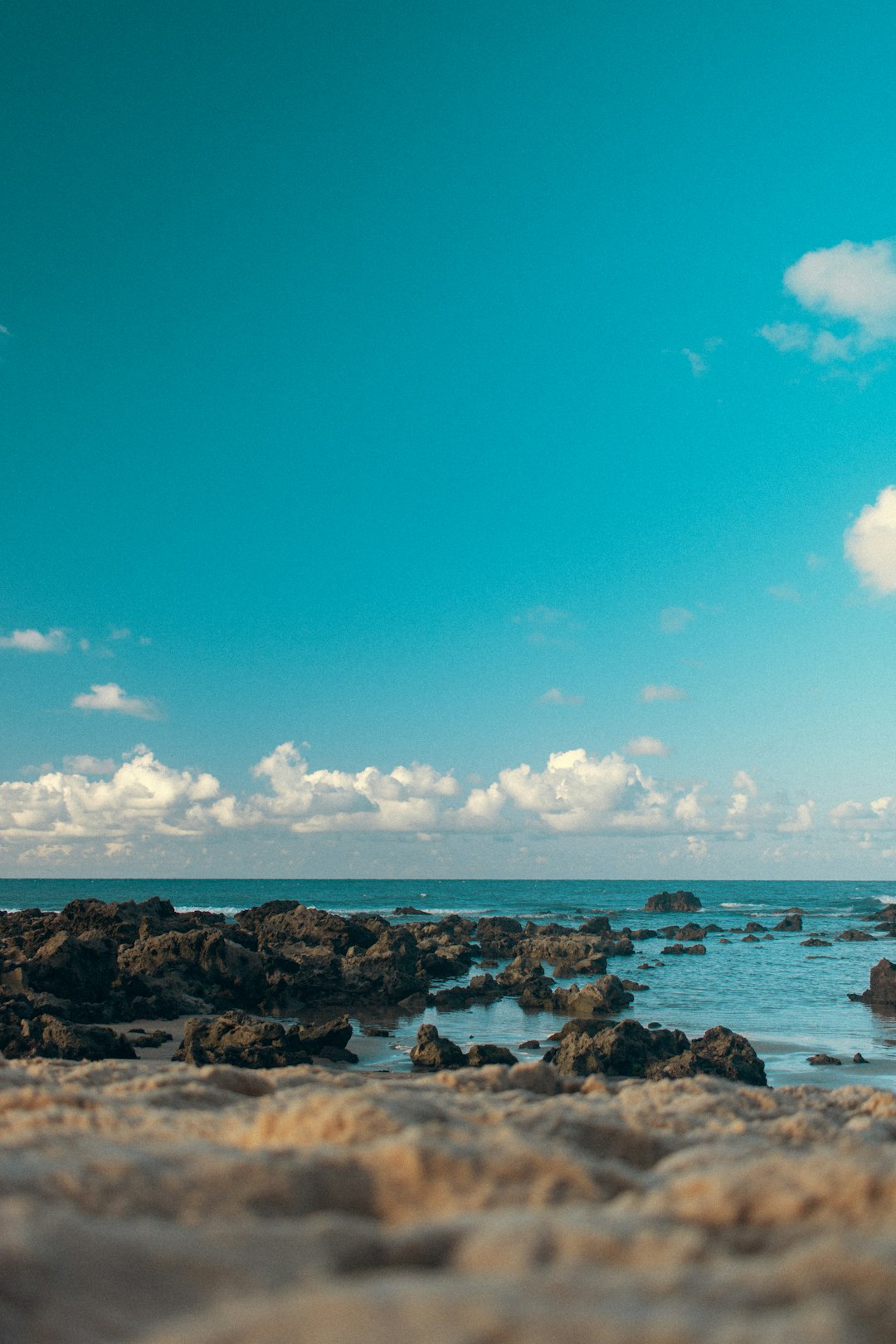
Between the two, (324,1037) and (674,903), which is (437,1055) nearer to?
(324,1037)

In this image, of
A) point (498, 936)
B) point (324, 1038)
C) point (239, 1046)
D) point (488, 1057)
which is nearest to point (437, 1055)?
point (488, 1057)

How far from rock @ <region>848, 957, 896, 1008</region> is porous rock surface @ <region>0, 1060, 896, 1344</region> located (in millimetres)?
19999

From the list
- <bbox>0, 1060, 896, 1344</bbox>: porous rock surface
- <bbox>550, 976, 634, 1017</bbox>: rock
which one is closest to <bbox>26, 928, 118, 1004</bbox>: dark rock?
<bbox>550, 976, 634, 1017</bbox>: rock

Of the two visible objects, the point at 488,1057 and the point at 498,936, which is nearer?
the point at 488,1057

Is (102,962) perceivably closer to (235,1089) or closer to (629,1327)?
(235,1089)

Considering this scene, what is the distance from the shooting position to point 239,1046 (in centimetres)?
1151

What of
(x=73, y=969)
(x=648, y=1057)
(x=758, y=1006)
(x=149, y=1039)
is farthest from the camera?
(x=758, y=1006)

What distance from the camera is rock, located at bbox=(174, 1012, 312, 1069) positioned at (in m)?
11.2

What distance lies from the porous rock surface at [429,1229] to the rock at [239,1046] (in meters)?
7.10

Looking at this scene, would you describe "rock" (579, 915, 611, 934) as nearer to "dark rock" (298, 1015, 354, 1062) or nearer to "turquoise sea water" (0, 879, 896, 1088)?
"turquoise sea water" (0, 879, 896, 1088)

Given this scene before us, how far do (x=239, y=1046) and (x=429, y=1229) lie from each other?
1003 centimetres

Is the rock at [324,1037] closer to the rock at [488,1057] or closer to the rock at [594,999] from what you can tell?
the rock at [488,1057]

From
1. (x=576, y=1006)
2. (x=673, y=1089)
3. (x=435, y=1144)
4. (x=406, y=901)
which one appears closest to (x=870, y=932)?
(x=576, y=1006)

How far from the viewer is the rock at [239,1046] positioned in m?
11.2
